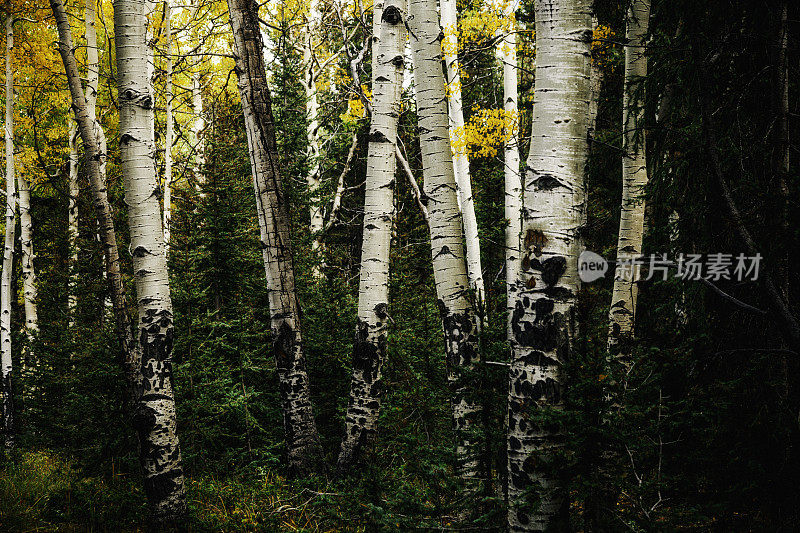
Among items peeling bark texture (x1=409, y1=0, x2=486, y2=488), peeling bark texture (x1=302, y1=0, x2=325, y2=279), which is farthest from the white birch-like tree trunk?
peeling bark texture (x1=409, y1=0, x2=486, y2=488)

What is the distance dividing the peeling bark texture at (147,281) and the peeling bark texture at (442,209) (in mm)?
2379

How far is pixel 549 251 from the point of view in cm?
233

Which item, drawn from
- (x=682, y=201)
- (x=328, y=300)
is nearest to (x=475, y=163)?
(x=328, y=300)

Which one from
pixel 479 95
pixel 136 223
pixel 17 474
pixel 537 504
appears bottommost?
pixel 17 474

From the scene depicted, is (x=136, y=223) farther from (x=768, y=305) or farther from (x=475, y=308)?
(x=768, y=305)

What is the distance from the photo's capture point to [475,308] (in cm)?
372

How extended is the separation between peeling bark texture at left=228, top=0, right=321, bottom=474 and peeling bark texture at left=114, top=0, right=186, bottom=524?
2.87 feet

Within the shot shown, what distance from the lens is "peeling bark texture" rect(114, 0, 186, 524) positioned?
407cm

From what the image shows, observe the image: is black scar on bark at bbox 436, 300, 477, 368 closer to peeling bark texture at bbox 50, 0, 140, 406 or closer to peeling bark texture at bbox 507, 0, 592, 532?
peeling bark texture at bbox 507, 0, 592, 532

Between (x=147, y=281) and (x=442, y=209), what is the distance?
262 cm

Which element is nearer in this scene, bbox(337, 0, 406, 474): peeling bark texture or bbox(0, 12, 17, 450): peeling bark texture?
bbox(337, 0, 406, 474): peeling bark texture

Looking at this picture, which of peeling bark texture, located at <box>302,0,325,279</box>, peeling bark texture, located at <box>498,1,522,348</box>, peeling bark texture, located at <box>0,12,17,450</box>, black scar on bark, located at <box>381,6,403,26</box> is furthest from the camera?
peeling bark texture, located at <box>302,0,325,279</box>

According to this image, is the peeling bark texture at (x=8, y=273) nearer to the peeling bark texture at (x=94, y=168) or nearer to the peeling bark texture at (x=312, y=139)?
the peeling bark texture at (x=94, y=168)

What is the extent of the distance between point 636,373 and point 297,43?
41.8ft
